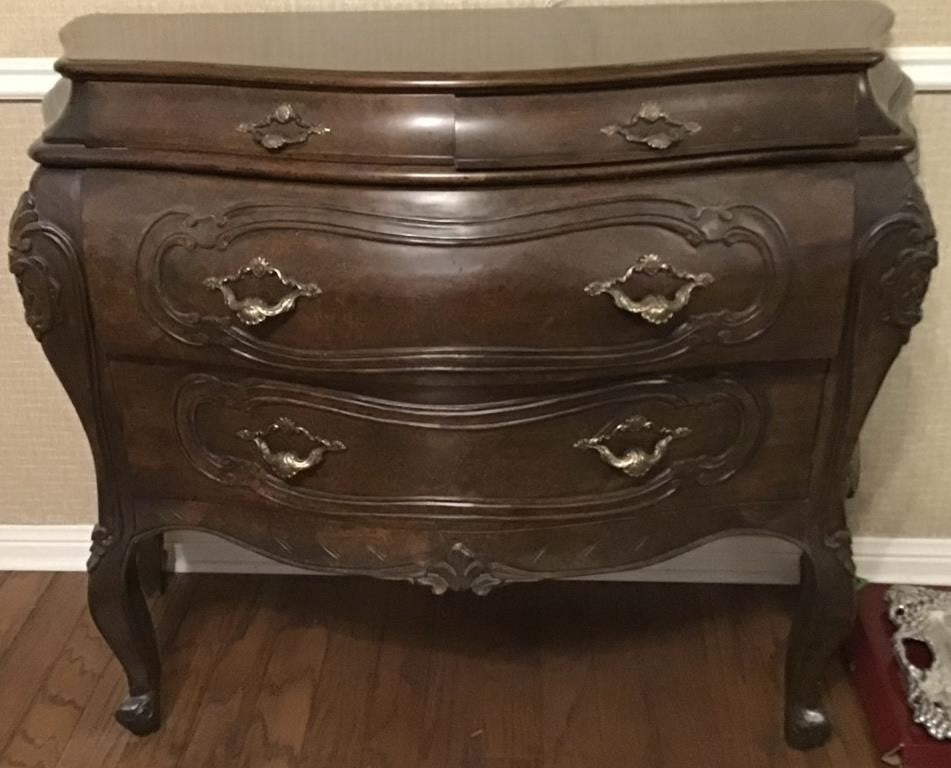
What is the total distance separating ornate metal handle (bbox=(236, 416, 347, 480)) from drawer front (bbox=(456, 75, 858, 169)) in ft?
1.16

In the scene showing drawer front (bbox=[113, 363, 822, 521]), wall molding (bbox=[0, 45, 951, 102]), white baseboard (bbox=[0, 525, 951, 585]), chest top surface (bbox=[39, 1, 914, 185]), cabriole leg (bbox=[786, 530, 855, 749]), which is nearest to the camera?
chest top surface (bbox=[39, 1, 914, 185])

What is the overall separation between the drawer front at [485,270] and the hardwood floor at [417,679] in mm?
630

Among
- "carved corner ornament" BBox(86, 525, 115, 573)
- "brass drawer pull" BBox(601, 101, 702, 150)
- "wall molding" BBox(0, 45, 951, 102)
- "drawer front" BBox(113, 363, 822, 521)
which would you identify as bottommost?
"carved corner ornament" BBox(86, 525, 115, 573)

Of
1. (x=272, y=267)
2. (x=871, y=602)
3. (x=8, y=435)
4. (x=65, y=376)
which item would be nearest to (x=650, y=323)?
(x=272, y=267)

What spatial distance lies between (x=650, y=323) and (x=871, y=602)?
77 cm

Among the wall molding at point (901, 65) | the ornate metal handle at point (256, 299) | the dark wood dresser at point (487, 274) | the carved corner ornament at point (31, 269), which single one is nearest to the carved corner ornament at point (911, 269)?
the dark wood dresser at point (487, 274)

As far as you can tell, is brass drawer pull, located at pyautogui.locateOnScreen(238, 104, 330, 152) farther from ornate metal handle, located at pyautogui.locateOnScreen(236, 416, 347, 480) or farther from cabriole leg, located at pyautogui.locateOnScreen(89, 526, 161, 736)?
cabriole leg, located at pyautogui.locateOnScreen(89, 526, 161, 736)

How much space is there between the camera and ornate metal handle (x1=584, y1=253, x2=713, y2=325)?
104 centimetres

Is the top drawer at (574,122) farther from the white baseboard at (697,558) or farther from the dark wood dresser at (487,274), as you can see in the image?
the white baseboard at (697,558)

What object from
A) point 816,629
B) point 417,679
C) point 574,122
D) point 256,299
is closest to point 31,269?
point 256,299

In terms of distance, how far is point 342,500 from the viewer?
4.02ft

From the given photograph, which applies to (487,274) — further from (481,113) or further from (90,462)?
(90,462)

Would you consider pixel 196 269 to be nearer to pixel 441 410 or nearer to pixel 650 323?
pixel 441 410

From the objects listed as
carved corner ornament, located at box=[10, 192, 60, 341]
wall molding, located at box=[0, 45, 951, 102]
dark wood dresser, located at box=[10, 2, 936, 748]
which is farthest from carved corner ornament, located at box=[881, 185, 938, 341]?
carved corner ornament, located at box=[10, 192, 60, 341]
